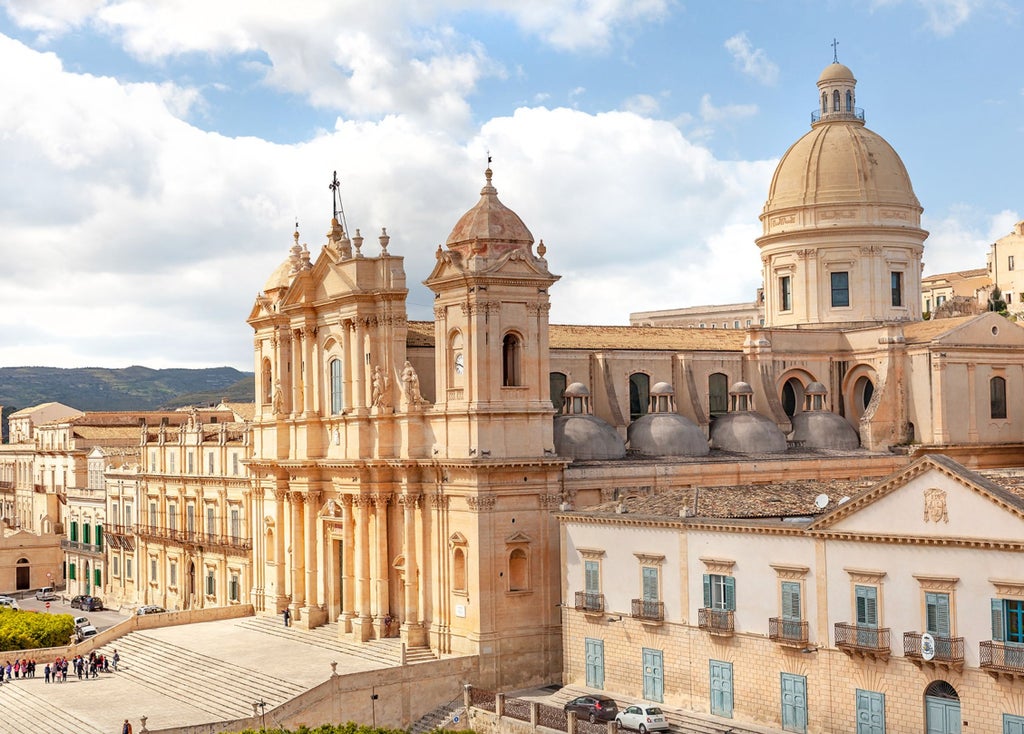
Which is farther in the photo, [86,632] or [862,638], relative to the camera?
[86,632]

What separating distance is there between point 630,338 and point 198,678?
915 inches

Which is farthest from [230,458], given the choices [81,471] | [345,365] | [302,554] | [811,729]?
[811,729]

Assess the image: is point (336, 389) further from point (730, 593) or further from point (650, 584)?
point (730, 593)

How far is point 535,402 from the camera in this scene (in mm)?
49031

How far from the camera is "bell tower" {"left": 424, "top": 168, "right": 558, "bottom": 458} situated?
48156mm

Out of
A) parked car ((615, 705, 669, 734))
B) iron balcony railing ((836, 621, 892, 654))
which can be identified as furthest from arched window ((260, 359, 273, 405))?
iron balcony railing ((836, 621, 892, 654))

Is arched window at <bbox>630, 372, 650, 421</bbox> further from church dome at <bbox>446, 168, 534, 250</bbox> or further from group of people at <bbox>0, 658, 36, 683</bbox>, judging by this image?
group of people at <bbox>0, 658, 36, 683</bbox>

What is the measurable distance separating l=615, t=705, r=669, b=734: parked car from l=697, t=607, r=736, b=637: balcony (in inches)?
113

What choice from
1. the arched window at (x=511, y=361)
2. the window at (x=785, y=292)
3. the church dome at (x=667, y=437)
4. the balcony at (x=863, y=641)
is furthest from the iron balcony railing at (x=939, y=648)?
the window at (x=785, y=292)

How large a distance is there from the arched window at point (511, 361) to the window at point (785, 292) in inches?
884

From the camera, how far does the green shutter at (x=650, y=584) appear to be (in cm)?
4284

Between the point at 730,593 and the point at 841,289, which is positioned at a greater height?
the point at 841,289

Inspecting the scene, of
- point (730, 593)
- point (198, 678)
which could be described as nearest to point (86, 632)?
point (198, 678)

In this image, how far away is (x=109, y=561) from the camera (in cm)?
8431
